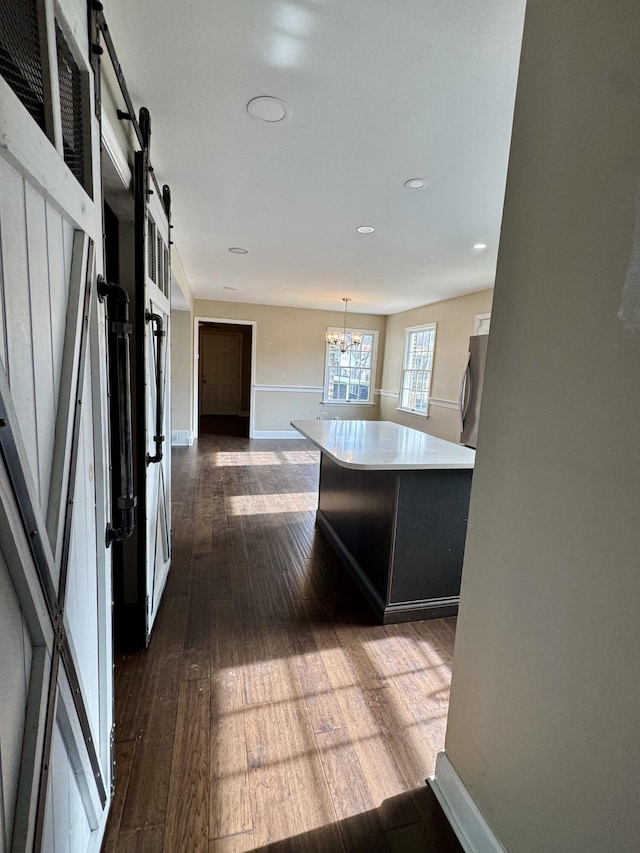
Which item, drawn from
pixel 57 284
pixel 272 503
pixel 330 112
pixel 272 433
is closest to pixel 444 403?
pixel 272 503

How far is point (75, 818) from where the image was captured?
3.12 ft

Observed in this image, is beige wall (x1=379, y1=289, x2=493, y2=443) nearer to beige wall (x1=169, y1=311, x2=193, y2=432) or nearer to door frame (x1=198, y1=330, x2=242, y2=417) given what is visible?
beige wall (x1=169, y1=311, x2=193, y2=432)

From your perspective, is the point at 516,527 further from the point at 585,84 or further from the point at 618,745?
the point at 585,84

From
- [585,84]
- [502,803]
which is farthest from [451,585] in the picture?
[585,84]

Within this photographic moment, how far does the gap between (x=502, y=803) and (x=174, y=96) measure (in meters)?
2.80

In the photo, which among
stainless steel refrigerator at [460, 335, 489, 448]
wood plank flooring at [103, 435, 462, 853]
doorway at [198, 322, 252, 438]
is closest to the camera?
wood plank flooring at [103, 435, 462, 853]

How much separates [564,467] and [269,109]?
1956mm

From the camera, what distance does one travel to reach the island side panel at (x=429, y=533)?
220 centimetres

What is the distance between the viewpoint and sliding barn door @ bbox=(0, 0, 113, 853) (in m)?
0.62

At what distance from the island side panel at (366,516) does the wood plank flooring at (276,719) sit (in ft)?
0.70

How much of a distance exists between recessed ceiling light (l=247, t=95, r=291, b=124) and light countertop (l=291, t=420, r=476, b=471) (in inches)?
66.2

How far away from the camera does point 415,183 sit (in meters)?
2.45

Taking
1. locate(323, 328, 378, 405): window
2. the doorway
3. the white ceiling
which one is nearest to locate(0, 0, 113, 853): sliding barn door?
the white ceiling

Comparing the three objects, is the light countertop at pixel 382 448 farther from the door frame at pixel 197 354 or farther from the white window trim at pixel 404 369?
the door frame at pixel 197 354
